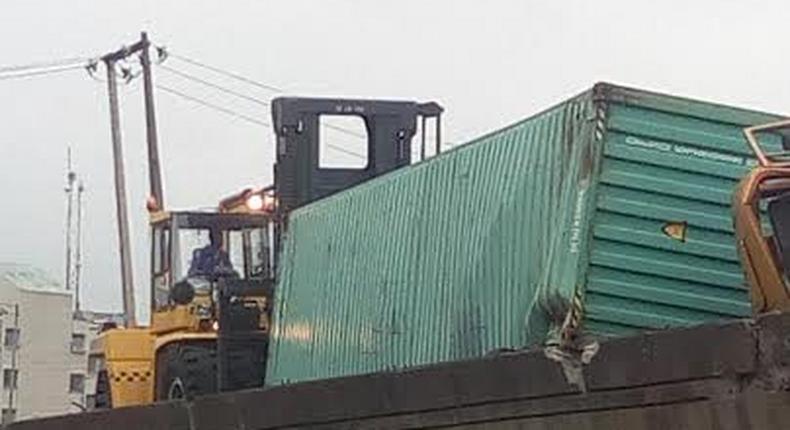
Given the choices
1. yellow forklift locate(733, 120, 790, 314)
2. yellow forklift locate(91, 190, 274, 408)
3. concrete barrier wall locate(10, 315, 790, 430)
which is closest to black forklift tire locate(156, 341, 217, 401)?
yellow forklift locate(91, 190, 274, 408)

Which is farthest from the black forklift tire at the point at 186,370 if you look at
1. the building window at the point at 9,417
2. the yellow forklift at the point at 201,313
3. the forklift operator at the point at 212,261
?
the building window at the point at 9,417

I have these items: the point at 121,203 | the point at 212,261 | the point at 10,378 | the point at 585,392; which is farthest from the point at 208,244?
the point at 10,378

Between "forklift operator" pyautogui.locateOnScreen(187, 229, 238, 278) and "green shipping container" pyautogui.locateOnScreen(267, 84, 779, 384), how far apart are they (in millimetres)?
3013

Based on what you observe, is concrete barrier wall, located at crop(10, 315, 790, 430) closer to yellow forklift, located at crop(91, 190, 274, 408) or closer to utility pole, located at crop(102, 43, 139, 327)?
yellow forklift, located at crop(91, 190, 274, 408)

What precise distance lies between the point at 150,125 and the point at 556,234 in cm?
2185

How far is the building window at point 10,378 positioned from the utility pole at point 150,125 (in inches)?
1345

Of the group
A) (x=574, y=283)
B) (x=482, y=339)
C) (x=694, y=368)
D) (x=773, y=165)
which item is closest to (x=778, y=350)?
(x=694, y=368)

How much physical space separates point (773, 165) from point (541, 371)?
142 cm

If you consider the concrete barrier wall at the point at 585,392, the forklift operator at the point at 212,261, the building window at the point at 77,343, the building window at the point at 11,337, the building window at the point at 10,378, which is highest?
the forklift operator at the point at 212,261

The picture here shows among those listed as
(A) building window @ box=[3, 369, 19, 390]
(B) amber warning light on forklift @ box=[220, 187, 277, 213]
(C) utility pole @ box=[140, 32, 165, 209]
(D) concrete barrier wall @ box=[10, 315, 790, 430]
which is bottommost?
(A) building window @ box=[3, 369, 19, 390]

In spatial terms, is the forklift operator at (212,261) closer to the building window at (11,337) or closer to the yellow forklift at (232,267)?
the yellow forklift at (232,267)

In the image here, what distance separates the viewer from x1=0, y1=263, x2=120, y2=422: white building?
212ft

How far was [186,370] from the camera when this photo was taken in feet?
47.8

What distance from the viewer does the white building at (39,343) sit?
64.8 m
